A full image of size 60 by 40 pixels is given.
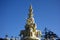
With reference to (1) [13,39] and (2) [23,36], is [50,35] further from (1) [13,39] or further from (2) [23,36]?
(2) [23,36]

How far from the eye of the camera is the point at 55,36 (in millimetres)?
76938

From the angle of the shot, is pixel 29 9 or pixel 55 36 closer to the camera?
pixel 29 9

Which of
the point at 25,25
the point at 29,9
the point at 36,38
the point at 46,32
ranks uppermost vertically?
the point at 46,32

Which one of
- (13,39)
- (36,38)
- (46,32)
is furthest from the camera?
(46,32)

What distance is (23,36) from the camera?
47.5 metres

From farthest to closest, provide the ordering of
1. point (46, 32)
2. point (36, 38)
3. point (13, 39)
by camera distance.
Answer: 1. point (46, 32)
2. point (13, 39)
3. point (36, 38)

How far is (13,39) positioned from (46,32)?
13.7 meters

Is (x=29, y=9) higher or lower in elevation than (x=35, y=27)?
higher

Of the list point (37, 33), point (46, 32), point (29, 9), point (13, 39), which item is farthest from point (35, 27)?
point (46, 32)

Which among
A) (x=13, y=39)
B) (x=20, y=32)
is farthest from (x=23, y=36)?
(x=13, y=39)

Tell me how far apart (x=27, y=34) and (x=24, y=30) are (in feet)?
4.11

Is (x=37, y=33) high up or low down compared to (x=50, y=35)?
down

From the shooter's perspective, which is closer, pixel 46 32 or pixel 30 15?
pixel 30 15

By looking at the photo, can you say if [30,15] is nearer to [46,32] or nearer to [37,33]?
[37,33]
